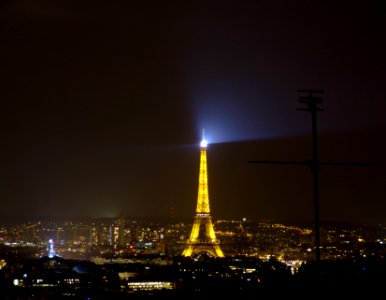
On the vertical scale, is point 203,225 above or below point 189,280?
above

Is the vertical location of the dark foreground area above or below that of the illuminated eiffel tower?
below

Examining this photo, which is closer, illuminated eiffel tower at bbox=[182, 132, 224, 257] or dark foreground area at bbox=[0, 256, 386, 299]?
dark foreground area at bbox=[0, 256, 386, 299]

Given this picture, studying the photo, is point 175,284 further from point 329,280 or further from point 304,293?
point 304,293

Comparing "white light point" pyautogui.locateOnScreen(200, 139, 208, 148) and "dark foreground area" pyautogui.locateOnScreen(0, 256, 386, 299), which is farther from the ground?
"white light point" pyautogui.locateOnScreen(200, 139, 208, 148)

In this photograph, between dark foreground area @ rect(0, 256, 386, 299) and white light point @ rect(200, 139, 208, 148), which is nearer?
dark foreground area @ rect(0, 256, 386, 299)

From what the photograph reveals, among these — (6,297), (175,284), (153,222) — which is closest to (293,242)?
(153,222)
